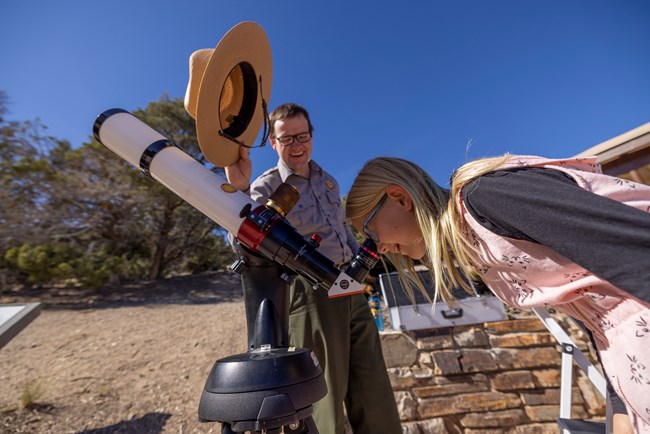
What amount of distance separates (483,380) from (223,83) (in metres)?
2.41

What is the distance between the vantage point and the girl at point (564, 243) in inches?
19.5

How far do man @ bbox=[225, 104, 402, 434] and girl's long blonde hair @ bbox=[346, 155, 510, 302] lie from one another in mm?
291

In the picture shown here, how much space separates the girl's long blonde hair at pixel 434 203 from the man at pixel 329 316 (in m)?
0.29

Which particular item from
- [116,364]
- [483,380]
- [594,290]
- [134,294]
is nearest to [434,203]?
[594,290]

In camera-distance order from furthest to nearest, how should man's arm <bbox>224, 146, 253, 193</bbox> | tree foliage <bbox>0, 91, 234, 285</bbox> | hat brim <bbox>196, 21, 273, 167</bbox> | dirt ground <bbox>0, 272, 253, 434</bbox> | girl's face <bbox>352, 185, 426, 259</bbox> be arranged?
tree foliage <bbox>0, 91, 234, 285</bbox> → dirt ground <bbox>0, 272, 253, 434</bbox> → girl's face <bbox>352, 185, 426, 259</bbox> → man's arm <bbox>224, 146, 253, 193</bbox> → hat brim <bbox>196, 21, 273, 167</bbox>

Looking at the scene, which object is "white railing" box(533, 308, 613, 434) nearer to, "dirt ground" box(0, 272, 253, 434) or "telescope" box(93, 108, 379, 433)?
"telescope" box(93, 108, 379, 433)

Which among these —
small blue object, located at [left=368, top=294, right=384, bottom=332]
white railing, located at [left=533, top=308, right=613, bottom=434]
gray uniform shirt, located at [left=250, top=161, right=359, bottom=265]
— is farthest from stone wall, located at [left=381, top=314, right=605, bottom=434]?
gray uniform shirt, located at [left=250, top=161, right=359, bottom=265]

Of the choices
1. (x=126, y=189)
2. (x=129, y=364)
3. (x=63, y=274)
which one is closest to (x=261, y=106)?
(x=129, y=364)

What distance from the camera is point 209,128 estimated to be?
2.48 ft

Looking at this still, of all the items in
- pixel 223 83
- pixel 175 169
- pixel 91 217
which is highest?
pixel 91 217

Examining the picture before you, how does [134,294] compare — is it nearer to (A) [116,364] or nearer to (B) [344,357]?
(A) [116,364]

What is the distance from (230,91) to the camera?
905mm

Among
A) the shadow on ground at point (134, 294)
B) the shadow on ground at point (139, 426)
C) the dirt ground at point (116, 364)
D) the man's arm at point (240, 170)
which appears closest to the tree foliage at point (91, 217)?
the shadow on ground at point (134, 294)

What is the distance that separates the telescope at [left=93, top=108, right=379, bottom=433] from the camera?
0.56 metres
